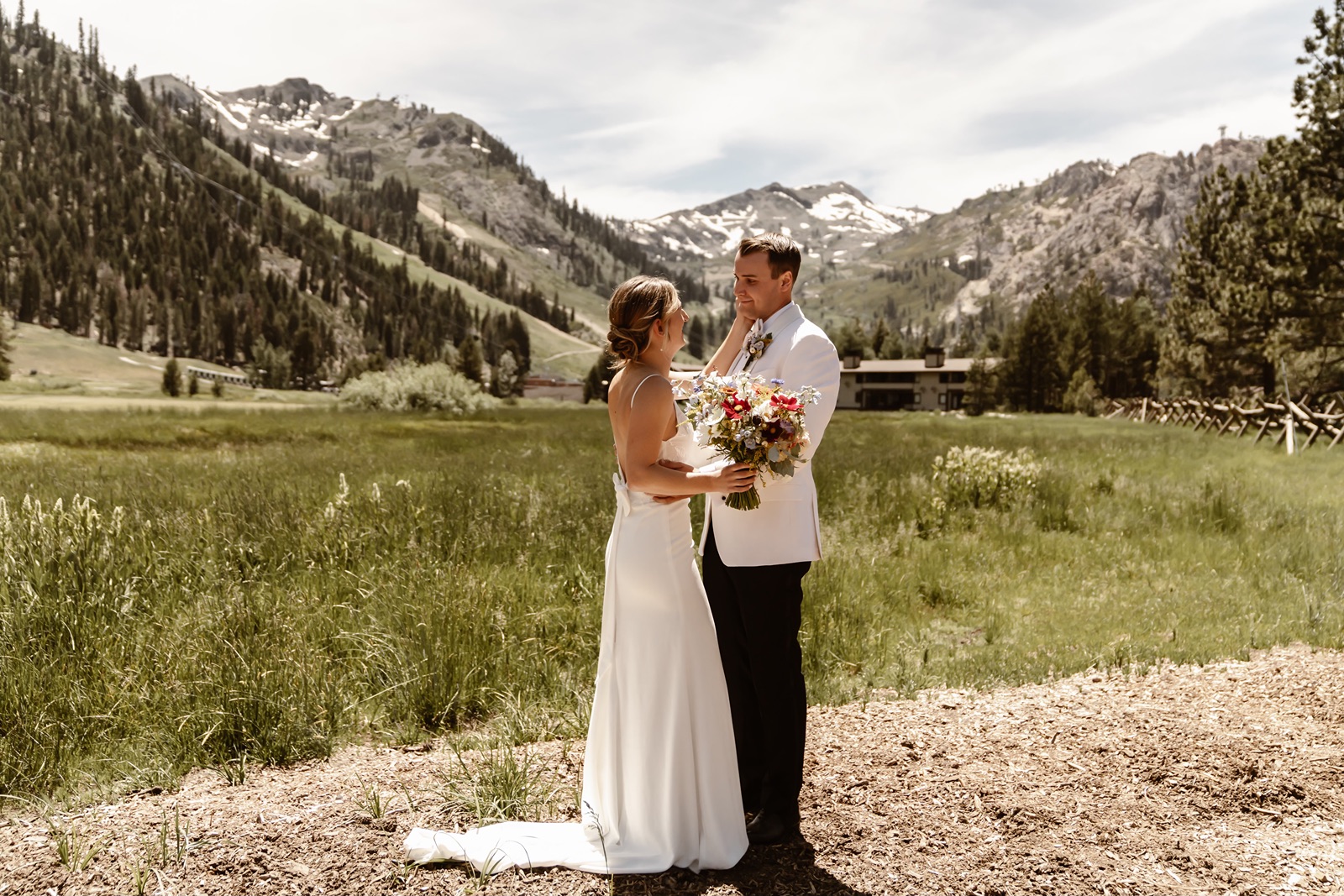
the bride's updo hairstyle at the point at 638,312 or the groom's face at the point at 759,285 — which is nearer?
the bride's updo hairstyle at the point at 638,312

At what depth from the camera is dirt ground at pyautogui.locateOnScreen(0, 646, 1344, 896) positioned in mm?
3578

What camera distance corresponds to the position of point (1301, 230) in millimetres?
24188

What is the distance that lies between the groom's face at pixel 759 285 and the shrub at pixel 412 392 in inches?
2351

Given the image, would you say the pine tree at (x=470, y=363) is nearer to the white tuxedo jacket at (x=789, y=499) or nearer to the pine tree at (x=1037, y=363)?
the pine tree at (x=1037, y=363)

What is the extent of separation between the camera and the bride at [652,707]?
3.68 metres

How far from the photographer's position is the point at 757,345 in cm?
409

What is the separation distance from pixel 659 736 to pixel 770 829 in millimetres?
805

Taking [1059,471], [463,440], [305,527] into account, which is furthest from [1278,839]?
[463,440]

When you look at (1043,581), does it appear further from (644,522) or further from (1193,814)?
(644,522)

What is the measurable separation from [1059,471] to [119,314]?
18226 cm

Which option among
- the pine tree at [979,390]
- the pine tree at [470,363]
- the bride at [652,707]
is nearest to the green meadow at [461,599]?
the bride at [652,707]

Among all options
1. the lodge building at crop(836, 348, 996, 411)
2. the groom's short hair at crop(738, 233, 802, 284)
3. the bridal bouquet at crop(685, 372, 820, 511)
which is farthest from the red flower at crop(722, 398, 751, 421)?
the lodge building at crop(836, 348, 996, 411)

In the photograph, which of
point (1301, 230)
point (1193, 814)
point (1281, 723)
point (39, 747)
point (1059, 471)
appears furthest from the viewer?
point (1301, 230)

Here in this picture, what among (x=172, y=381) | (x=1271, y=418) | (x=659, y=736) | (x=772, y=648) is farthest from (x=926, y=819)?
(x=172, y=381)
